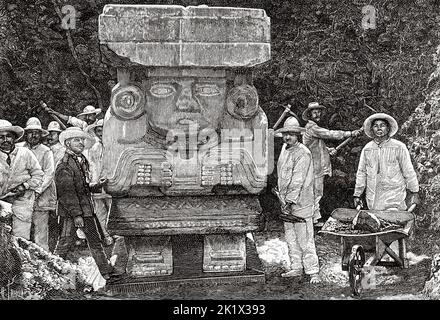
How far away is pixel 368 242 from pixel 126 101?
233 cm

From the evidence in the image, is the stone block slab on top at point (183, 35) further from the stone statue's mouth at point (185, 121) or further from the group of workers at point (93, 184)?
the group of workers at point (93, 184)

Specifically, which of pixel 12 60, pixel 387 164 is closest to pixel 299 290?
pixel 387 164

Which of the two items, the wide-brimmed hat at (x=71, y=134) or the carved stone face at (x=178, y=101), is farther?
the wide-brimmed hat at (x=71, y=134)

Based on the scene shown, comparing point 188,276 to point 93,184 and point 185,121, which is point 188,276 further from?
point 185,121

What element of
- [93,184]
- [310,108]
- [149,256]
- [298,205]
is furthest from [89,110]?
[298,205]

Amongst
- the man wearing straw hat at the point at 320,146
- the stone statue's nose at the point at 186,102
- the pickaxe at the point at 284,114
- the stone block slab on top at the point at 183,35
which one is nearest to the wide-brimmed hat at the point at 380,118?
the man wearing straw hat at the point at 320,146

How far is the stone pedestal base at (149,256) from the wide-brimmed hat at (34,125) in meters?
1.32

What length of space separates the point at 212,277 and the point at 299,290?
2.59 ft

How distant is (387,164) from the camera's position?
670cm

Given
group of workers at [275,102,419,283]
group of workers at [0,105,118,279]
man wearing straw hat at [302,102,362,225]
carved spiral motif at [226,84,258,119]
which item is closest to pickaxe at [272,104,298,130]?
man wearing straw hat at [302,102,362,225]

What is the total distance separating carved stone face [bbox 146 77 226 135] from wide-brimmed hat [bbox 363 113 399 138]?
1.37 m

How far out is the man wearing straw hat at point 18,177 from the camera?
6598mm

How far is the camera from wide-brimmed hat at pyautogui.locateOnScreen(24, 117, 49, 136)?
6.91 meters

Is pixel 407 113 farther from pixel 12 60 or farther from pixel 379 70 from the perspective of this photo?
pixel 12 60
